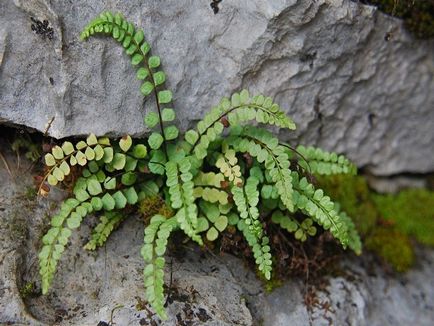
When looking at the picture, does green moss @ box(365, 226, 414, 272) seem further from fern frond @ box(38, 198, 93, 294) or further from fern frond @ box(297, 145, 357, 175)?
fern frond @ box(38, 198, 93, 294)

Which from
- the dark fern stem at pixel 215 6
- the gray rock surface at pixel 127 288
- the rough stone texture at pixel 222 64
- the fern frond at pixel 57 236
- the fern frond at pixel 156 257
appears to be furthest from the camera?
the dark fern stem at pixel 215 6

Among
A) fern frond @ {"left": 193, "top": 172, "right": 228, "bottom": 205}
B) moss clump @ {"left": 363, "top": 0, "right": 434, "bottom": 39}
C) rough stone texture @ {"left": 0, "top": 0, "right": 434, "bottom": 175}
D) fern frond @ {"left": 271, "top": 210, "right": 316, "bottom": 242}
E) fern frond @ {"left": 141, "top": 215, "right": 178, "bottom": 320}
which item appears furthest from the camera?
moss clump @ {"left": 363, "top": 0, "right": 434, "bottom": 39}

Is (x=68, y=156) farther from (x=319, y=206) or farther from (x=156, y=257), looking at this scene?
(x=319, y=206)

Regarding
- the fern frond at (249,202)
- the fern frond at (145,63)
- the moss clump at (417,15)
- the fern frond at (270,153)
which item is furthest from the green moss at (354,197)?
the fern frond at (145,63)

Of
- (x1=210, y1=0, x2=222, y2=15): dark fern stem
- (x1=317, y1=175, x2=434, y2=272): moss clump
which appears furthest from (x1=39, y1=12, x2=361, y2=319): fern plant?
(x1=317, y1=175, x2=434, y2=272): moss clump

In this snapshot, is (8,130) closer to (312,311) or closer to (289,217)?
(289,217)

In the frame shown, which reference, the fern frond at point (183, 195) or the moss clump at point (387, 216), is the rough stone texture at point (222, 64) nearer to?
the moss clump at point (387, 216)
